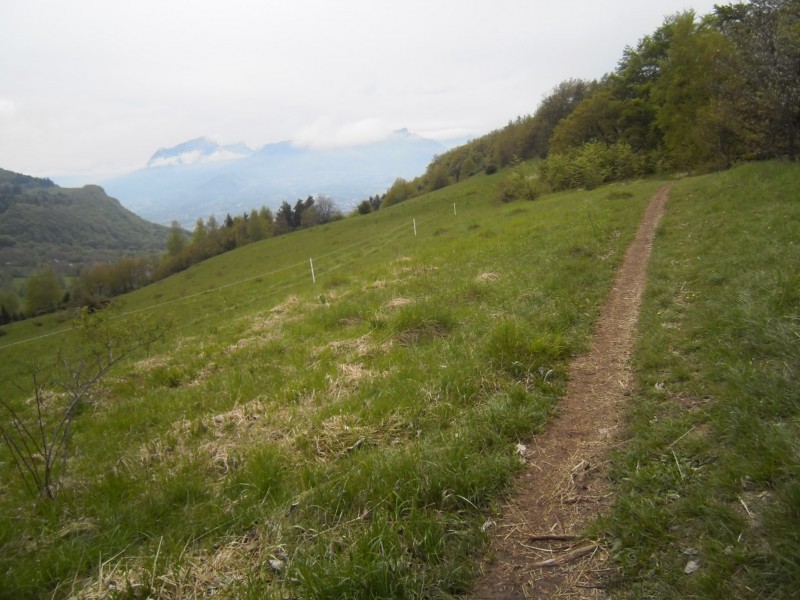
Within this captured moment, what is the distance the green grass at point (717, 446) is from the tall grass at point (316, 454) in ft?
3.83

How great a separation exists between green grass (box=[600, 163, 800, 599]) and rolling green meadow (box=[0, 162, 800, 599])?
0.02 m

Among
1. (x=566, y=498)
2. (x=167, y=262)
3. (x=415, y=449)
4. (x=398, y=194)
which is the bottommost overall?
(x=566, y=498)

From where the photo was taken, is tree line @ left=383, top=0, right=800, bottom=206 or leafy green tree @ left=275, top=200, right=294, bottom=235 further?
leafy green tree @ left=275, top=200, right=294, bottom=235

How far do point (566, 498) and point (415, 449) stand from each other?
158 cm

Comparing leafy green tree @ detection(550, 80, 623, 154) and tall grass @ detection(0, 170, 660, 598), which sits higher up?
leafy green tree @ detection(550, 80, 623, 154)

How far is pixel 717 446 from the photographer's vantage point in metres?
3.78

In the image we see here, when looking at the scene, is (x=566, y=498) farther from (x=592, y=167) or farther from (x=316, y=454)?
(x=592, y=167)

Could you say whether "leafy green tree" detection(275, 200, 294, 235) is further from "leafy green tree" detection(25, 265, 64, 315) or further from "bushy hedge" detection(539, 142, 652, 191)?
"bushy hedge" detection(539, 142, 652, 191)

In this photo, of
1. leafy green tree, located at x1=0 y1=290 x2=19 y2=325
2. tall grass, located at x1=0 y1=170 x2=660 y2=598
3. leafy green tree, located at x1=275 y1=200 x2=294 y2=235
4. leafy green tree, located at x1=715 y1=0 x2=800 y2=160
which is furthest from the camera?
leafy green tree, located at x1=275 y1=200 x2=294 y2=235

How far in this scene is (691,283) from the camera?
9047 millimetres

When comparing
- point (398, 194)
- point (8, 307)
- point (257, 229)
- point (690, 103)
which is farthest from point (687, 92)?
point (8, 307)

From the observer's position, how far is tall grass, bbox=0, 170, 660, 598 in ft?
11.4

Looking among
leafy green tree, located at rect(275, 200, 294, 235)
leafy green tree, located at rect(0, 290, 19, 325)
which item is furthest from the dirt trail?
leafy green tree, located at rect(0, 290, 19, 325)

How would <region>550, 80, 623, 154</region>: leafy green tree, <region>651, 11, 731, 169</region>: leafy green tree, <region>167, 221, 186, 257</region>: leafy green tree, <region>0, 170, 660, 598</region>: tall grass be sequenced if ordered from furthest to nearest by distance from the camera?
<region>167, 221, 186, 257</region>: leafy green tree < <region>550, 80, 623, 154</region>: leafy green tree < <region>651, 11, 731, 169</region>: leafy green tree < <region>0, 170, 660, 598</region>: tall grass
